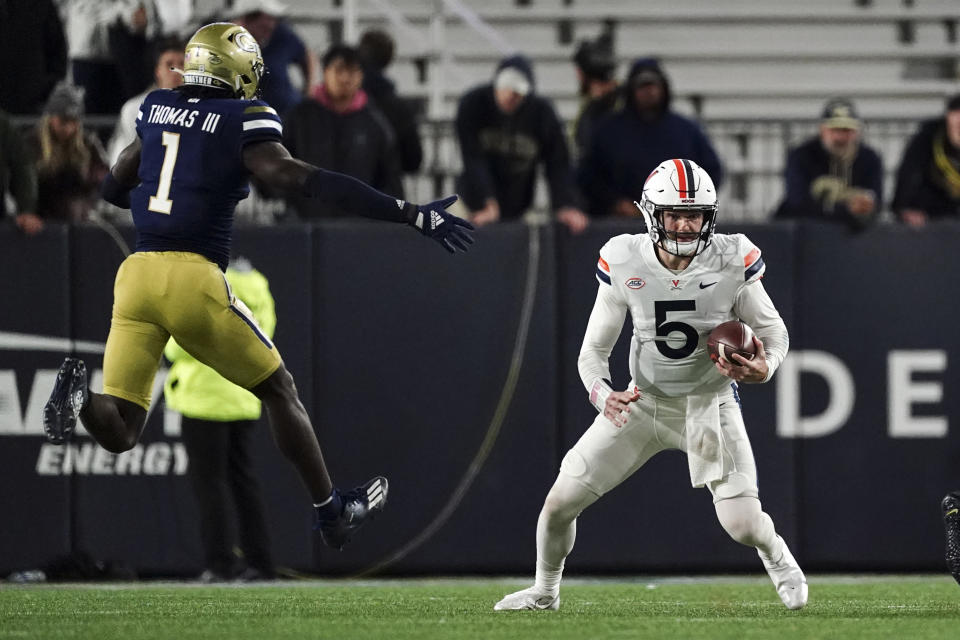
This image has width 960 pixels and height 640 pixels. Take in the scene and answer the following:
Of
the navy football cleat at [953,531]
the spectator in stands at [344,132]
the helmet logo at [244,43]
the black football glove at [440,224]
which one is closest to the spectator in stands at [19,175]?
the spectator in stands at [344,132]

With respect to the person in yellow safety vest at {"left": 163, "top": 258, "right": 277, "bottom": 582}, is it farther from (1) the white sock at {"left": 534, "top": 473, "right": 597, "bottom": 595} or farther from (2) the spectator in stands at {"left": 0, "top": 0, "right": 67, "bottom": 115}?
(1) the white sock at {"left": 534, "top": 473, "right": 597, "bottom": 595}

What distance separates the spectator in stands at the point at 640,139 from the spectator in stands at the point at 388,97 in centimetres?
98

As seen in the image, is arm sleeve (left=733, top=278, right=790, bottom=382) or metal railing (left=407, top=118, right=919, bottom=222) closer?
arm sleeve (left=733, top=278, right=790, bottom=382)

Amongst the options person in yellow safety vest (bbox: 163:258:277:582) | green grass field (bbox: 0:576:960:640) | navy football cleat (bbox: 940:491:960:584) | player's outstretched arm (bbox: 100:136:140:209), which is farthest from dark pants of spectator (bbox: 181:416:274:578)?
navy football cleat (bbox: 940:491:960:584)

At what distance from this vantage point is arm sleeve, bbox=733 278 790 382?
6328 millimetres

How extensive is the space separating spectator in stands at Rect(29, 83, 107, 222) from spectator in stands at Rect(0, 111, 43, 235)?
0.48 ft

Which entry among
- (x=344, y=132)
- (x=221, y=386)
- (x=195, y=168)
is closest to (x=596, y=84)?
(x=344, y=132)

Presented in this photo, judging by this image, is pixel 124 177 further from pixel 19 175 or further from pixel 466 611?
pixel 19 175

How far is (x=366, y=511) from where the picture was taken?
6484 millimetres

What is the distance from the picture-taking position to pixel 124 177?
6.68m

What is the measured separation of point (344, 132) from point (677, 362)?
138 inches

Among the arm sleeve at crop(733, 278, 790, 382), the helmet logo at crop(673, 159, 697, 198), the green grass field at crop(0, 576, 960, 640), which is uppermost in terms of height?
the helmet logo at crop(673, 159, 697, 198)

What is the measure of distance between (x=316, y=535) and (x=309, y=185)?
361cm

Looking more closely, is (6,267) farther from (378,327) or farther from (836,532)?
(836,532)
